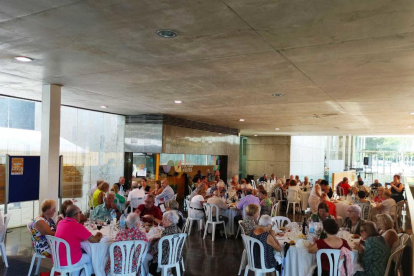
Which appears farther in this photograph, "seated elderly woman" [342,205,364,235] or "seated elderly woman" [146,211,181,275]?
"seated elderly woman" [342,205,364,235]

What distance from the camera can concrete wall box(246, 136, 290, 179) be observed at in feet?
75.4

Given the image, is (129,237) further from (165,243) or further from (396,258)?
(396,258)

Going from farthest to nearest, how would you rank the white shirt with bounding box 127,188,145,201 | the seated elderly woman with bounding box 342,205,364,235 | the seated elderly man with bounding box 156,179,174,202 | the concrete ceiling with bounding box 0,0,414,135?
the seated elderly man with bounding box 156,179,174,202 < the white shirt with bounding box 127,188,145,201 < the seated elderly woman with bounding box 342,205,364,235 < the concrete ceiling with bounding box 0,0,414,135

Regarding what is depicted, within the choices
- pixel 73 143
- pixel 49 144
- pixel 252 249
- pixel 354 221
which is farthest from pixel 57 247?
pixel 73 143

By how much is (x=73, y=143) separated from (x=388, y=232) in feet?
30.6

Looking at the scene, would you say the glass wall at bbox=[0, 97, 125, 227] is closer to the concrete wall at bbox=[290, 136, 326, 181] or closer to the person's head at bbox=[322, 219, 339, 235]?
the person's head at bbox=[322, 219, 339, 235]

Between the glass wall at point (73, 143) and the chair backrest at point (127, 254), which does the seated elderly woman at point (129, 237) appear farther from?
the glass wall at point (73, 143)

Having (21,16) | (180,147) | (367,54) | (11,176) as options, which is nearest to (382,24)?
(367,54)

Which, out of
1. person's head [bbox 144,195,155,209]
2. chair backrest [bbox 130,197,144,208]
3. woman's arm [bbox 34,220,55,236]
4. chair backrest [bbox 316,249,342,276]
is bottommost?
chair backrest [bbox 130,197,144,208]

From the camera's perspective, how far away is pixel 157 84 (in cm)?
690

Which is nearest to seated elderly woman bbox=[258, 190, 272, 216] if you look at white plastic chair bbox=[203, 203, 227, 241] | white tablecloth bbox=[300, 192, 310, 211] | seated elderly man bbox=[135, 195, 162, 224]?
white plastic chair bbox=[203, 203, 227, 241]

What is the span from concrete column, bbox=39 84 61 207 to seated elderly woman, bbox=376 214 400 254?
611 centimetres

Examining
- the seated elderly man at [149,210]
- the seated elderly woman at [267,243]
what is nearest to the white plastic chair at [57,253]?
the seated elderly man at [149,210]

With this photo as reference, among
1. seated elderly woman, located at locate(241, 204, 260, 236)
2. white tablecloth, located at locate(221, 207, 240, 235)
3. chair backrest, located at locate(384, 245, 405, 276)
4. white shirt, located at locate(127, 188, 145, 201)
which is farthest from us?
white shirt, located at locate(127, 188, 145, 201)
